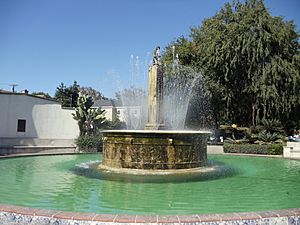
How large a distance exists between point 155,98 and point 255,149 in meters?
10.4

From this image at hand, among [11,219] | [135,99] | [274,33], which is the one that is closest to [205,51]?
[274,33]

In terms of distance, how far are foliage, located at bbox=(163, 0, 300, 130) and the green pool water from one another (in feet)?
57.2

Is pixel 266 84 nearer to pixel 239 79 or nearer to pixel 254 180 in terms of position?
pixel 239 79

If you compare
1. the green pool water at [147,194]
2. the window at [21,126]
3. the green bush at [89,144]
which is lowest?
the green pool water at [147,194]

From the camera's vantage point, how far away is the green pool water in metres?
5.72

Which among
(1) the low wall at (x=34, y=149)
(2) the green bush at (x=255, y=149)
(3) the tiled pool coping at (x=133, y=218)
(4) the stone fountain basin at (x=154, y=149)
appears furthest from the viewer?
(2) the green bush at (x=255, y=149)

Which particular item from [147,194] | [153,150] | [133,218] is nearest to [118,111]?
[153,150]

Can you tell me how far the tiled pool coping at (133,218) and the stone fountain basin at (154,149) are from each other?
5.41 meters

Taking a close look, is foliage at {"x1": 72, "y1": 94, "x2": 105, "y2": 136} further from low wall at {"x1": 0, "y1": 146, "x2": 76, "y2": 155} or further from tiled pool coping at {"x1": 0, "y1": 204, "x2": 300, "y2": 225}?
tiled pool coping at {"x1": 0, "y1": 204, "x2": 300, "y2": 225}

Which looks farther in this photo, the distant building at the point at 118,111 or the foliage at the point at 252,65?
the foliage at the point at 252,65

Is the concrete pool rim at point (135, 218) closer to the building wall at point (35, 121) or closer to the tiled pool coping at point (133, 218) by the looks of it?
the tiled pool coping at point (133, 218)

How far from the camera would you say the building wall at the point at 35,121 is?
20719mm

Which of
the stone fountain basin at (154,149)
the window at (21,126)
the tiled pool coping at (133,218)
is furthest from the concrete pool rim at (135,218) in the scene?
the window at (21,126)

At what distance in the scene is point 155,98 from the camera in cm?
1201
